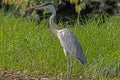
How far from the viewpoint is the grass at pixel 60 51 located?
27.4ft

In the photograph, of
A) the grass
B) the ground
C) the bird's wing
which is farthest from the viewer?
the grass

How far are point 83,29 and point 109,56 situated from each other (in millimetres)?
1488

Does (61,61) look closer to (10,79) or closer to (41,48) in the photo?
(41,48)

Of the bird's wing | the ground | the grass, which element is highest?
the bird's wing

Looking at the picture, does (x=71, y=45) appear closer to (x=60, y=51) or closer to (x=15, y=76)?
(x=15, y=76)

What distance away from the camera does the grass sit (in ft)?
27.4

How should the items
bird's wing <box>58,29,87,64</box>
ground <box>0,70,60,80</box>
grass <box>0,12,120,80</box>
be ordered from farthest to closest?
grass <box>0,12,120,80</box>, ground <box>0,70,60,80</box>, bird's wing <box>58,29,87,64</box>

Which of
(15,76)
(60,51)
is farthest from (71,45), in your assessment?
(60,51)

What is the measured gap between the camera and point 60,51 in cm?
913

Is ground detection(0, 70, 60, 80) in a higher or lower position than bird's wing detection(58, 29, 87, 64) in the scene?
lower

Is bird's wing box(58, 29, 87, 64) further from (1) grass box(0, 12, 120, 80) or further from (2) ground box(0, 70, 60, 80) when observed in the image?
(2) ground box(0, 70, 60, 80)

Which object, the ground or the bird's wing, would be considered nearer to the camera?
the bird's wing

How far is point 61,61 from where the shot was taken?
8.99 m

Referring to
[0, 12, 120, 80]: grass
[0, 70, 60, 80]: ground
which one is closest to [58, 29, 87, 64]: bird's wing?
[0, 12, 120, 80]: grass
